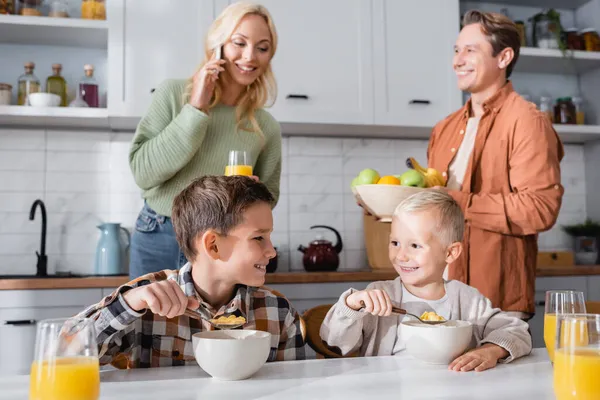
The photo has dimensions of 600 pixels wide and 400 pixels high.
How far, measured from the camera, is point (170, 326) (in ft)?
4.23

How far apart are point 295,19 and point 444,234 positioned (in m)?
1.75

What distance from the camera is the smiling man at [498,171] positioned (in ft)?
5.95

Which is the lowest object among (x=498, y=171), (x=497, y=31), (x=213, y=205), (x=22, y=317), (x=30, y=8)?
(x=22, y=317)

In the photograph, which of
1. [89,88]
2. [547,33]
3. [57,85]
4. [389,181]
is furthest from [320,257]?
[547,33]

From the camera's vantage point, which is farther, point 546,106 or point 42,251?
point 546,106

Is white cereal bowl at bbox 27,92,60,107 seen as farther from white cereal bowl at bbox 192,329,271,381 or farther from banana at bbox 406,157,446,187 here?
white cereal bowl at bbox 192,329,271,381

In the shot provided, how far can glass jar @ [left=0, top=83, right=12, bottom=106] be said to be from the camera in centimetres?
282

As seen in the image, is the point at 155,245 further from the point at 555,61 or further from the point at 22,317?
the point at 555,61

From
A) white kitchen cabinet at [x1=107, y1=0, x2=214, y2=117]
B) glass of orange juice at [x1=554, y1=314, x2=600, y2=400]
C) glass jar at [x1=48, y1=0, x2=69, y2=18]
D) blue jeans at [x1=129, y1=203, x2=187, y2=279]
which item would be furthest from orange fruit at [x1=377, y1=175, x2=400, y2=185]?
glass jar at [x1=48, y1=0, x2=69, y2=18]

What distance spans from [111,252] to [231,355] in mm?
1987

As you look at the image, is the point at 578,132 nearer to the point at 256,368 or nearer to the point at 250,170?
the point at 250,170

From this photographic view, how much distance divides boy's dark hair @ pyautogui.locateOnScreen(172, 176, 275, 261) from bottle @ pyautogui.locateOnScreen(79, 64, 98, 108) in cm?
173

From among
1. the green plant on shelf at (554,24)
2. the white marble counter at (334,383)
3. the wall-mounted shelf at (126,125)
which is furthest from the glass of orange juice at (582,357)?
the green plant on shelf at (554,24)

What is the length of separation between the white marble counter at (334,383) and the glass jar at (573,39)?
274cm
